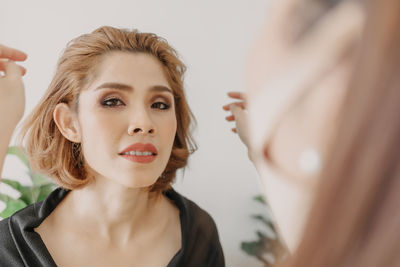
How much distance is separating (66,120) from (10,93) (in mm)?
221

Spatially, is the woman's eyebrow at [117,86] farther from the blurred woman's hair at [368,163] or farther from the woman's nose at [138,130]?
the blurred woman's hair at [368,163]

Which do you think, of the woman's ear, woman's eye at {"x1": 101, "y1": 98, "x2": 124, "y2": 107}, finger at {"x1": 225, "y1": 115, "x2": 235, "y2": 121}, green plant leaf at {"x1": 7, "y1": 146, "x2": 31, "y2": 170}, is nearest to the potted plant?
green plant leaf at {"x1": 7, "y1": 146, "x2": 31, "y2": 170}

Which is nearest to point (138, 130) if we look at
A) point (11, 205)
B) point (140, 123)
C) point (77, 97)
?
point (140, 123)

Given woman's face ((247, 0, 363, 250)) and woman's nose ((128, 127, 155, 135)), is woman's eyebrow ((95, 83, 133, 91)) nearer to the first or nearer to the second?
woman's nose ((128, 127, 155, 135))

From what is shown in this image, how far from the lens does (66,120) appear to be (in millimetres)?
759

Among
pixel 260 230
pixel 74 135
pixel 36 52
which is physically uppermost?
pixel 36 52

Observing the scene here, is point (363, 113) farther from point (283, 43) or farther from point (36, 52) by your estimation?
point (36, 52)

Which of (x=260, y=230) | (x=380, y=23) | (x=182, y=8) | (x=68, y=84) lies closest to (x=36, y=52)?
(x=68, y=84)

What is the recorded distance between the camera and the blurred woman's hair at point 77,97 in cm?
74

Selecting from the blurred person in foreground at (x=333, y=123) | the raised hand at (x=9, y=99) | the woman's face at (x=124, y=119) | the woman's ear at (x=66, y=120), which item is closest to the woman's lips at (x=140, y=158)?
the woman's face at (x=124, y=119)

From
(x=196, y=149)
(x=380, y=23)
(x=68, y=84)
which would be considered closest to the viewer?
(x=380, y=23)

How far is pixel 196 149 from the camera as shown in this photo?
88 centimetres

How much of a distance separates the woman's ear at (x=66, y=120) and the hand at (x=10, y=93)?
0.55 feet

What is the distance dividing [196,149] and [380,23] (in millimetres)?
728
